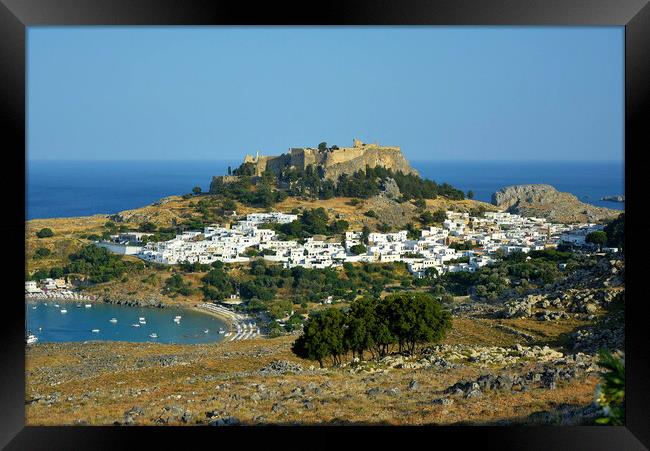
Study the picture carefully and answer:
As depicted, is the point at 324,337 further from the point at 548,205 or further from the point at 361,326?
the point at 548,205

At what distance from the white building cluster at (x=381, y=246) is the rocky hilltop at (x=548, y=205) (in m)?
2.07

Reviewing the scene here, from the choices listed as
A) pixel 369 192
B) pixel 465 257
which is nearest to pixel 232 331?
pixel 465 257

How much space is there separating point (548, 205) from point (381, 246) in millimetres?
8953

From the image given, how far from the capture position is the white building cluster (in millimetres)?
A: 21703

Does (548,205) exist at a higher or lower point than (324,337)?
higher

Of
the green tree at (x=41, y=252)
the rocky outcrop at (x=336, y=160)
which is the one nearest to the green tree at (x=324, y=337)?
the green tree at (x=41, y=252)

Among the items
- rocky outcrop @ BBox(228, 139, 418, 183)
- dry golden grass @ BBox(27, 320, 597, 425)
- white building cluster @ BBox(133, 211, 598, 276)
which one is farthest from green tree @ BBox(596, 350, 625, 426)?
rocky outcrop @ BBox(228, 139, 418, 183)

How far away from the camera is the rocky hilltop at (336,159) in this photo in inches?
1140

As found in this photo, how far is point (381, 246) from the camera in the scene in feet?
75.0

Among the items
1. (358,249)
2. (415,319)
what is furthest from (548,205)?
(415,319)

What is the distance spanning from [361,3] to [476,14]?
628 millimetres

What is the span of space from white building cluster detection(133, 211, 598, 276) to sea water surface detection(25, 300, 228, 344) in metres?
3.09

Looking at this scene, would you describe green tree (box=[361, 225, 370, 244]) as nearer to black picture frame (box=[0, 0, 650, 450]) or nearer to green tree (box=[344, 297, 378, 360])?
green tree (box=[344, 297, 378, 360])
